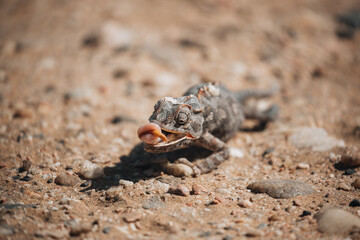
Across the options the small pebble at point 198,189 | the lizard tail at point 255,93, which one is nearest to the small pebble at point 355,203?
the small pebble at point 198,189

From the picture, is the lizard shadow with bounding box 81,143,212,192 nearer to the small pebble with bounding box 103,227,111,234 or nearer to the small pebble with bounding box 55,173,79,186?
the small pebble with bounding box 55,173,79,186

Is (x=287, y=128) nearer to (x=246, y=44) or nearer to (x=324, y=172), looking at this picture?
(x=324, y=172)

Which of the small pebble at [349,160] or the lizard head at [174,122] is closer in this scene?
the lizard head at [174,122]

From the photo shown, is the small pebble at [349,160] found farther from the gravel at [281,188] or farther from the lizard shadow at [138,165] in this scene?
the lizard shadow at [138,165]

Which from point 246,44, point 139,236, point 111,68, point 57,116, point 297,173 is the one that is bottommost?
point 139,236

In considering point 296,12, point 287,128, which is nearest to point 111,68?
point 287,128
